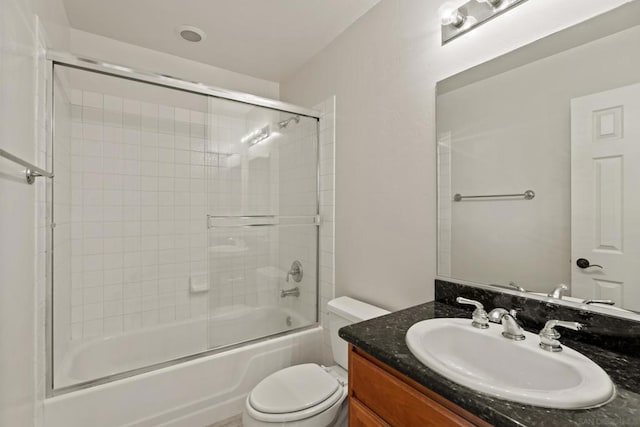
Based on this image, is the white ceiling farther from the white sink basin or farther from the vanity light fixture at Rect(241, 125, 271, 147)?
the white sink basin

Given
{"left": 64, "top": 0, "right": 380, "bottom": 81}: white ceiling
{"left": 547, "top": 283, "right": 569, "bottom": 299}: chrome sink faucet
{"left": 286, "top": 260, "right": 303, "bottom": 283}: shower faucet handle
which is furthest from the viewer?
{"left": 286, "top": 260, "right": 303, "bottom": 283}: shower faucet handle

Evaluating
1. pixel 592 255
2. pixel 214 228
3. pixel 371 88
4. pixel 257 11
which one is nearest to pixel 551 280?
pixel 592 255

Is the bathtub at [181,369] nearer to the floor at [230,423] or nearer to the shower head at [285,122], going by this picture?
the floor at [230,423]

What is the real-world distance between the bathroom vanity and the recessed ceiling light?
213 centimetres

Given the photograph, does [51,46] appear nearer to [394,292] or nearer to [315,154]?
[315,154]

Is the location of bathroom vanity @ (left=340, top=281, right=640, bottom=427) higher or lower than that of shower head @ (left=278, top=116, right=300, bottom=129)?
lower

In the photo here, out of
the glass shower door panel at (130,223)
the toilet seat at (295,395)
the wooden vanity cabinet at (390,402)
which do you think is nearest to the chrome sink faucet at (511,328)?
the wooden vanity cabinet at (390,402)

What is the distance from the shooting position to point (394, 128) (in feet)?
5.30

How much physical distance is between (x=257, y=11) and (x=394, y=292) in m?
1.87

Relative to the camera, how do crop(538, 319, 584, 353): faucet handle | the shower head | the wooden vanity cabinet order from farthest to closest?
1. the shower head
2. crop(538, 319, 584, 353): faucet handle
3. the wooden vanity cabinet

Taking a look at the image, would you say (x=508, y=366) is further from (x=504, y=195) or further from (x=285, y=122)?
(x=285, y=122)

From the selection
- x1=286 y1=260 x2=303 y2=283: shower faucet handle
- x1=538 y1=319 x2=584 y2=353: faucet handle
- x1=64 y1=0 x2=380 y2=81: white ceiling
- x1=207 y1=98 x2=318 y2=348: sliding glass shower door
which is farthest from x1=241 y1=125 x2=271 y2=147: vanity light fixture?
x1=538 y1=319 x2=584 y2=353: faucet handle

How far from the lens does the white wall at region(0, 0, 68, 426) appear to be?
0.92 m

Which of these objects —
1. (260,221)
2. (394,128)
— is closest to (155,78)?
(260,221)
